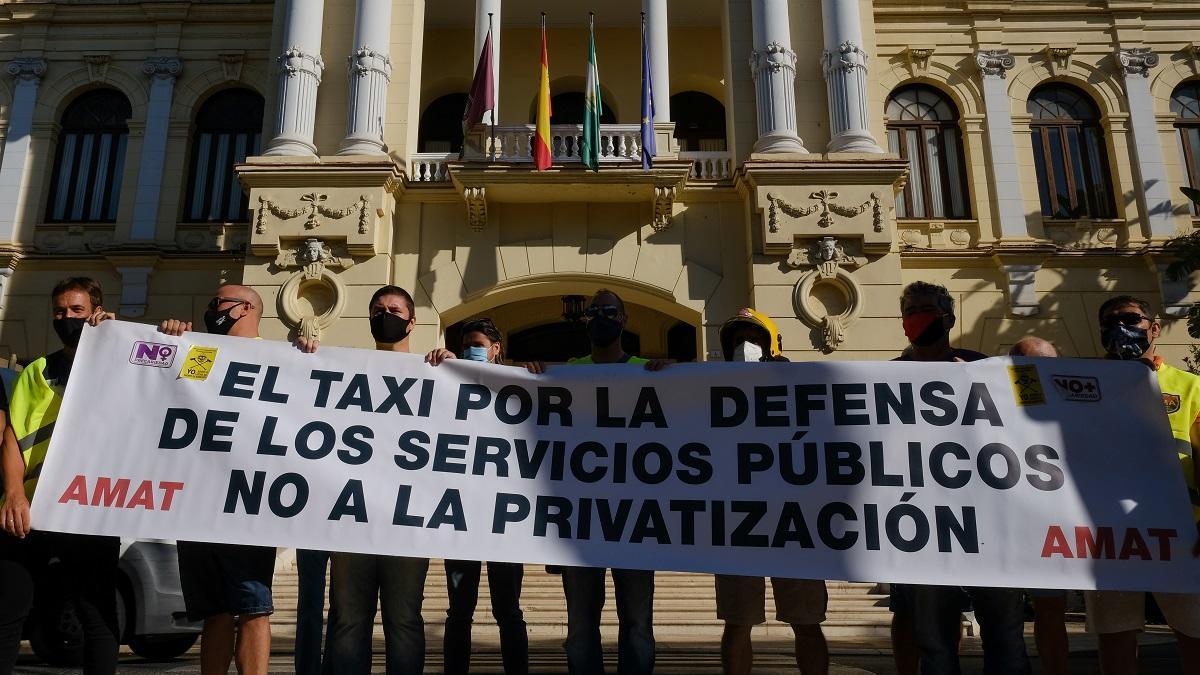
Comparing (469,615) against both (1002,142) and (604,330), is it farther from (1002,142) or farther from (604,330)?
(1002,142)

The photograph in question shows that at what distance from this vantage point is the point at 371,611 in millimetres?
4344

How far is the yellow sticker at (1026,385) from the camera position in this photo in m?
4.55

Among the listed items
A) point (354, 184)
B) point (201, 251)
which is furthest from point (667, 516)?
point (201, 251)

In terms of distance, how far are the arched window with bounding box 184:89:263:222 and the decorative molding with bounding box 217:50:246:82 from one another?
0.35 m

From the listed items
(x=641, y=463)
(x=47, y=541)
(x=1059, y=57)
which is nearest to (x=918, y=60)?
(x=1059, y=57)

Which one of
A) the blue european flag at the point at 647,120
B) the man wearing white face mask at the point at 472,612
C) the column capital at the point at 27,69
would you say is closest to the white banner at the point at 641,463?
the man wearing white face mask at the point at 472,612

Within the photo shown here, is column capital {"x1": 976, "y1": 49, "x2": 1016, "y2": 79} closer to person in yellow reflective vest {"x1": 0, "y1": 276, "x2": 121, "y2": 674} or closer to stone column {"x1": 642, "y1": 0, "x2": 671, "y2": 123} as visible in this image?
stone column {"x1": 642, "y1": 0, "x2": 671, "y2": 123}

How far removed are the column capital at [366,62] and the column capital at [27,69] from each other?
769 cm

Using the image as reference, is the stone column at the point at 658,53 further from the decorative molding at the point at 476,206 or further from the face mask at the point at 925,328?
the face mask at the point at 925,328

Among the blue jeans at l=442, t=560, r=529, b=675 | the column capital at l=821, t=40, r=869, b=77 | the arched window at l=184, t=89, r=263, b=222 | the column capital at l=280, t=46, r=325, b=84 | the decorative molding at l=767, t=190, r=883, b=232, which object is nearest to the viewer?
the blue jeans at l=442, t=560, r=529, b=675

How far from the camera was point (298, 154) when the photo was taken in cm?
1308

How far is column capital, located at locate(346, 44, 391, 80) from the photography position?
1341 cm

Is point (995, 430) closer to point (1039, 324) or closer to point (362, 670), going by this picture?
point (362, 670)

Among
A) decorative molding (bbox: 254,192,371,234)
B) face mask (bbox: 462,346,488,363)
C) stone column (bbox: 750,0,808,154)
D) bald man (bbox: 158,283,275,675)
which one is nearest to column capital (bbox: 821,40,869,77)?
stone column (bbox: 750,0,808,154)
